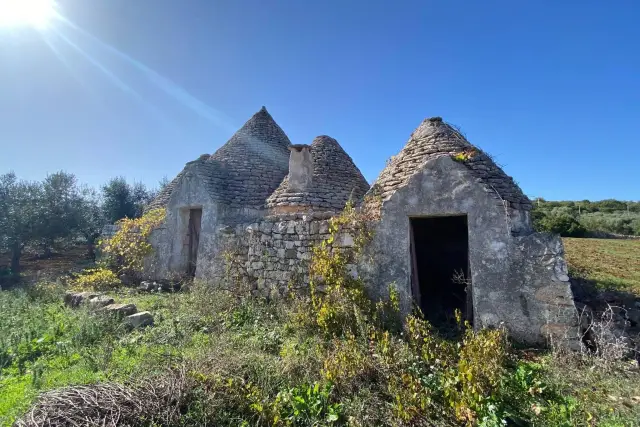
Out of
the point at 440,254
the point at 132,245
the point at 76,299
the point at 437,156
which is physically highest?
the point at 437,156

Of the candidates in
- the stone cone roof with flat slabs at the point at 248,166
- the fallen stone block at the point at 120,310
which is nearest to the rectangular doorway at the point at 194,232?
the stone cone roof with flat slabs at the point at 248,166

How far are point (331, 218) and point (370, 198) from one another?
2.67ft

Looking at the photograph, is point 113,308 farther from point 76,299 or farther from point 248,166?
point 248,166

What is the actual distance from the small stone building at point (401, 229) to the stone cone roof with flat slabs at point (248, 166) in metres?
0.04

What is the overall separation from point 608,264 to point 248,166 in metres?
12.0

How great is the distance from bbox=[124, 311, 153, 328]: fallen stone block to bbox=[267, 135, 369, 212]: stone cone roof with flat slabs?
13.4ft

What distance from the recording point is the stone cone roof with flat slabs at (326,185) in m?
8.96

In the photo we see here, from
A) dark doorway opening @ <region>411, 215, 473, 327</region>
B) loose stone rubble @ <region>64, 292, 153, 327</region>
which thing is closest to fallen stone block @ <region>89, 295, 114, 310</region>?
loose stone rubble @ <region>64, 292, 153, 327</region>

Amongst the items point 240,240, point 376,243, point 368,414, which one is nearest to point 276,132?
point 240,240

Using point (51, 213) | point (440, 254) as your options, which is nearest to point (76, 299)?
point (440, 254)

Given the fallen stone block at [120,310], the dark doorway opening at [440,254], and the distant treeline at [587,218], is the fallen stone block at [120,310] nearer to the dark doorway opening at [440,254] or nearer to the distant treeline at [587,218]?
the dark doorway opening at [440,254]

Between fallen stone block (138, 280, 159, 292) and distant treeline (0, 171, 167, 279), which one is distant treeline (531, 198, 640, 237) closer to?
fallen stone block (138, 280, 159, 292)

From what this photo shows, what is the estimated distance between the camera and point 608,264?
1084 centimetres

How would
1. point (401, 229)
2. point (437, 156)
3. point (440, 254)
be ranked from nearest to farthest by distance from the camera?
point (401, 229) → point (437, 156) → point (440, 254)
